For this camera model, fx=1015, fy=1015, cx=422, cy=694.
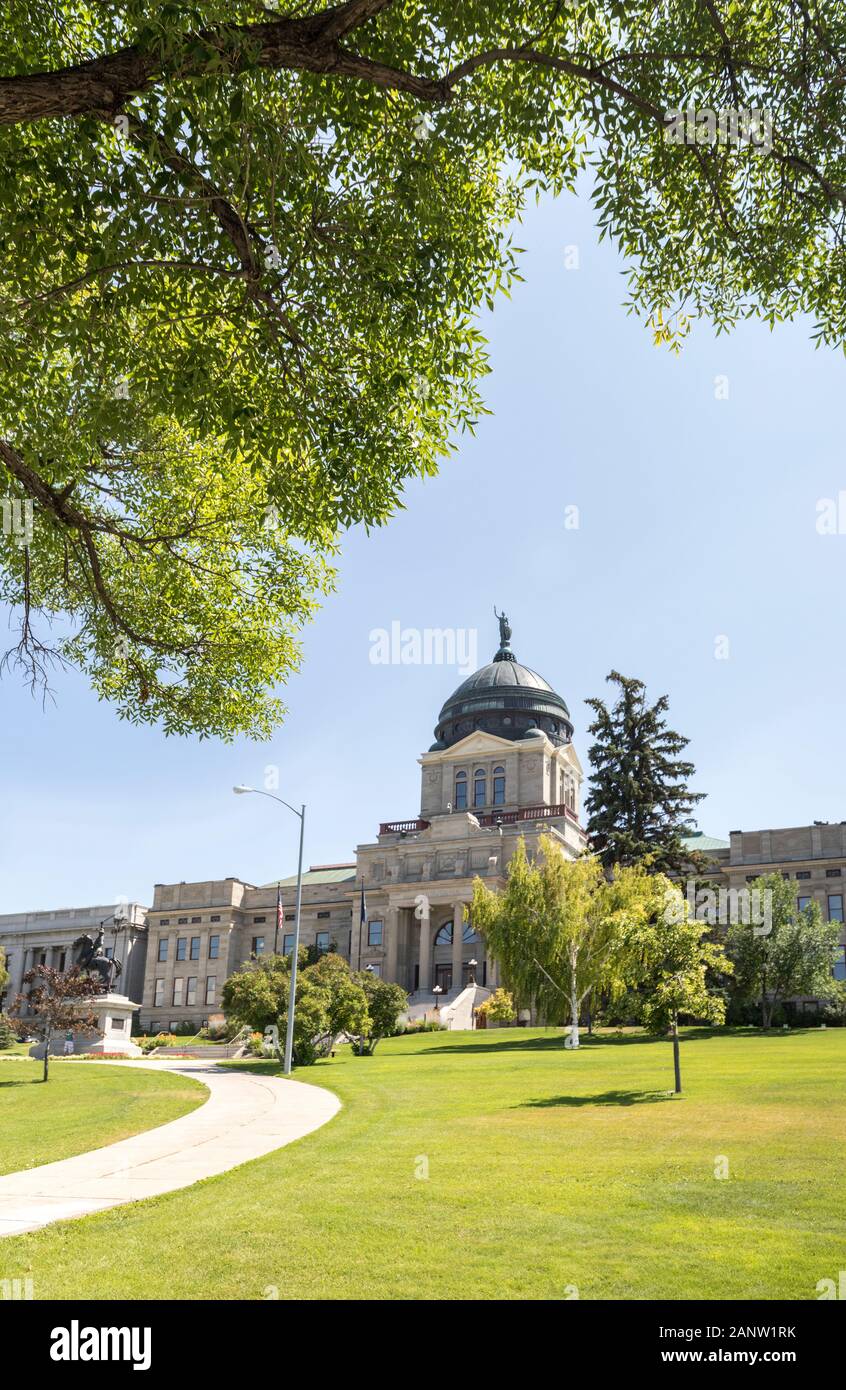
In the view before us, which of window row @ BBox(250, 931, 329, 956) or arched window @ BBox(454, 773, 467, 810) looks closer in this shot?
window row @ BBox(250, 931, 329, 956)

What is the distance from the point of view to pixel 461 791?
84062 mm

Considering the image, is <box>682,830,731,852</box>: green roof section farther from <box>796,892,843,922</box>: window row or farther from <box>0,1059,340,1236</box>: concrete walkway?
<box>0,1059,340,1236</box>: concrete walkway

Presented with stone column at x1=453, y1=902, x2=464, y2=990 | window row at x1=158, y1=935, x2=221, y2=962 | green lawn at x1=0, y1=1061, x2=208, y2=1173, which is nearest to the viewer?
green lawn at x1=0, y1=1061, x2=208, y2=1173

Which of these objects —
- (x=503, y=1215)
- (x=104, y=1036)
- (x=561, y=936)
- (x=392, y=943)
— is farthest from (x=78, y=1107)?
(x=392, y=943)

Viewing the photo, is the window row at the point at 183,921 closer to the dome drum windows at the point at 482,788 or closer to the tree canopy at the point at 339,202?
the dome drum windows at the point at 482,788

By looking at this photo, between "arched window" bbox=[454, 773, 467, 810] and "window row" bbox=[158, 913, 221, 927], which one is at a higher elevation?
"arched window" bbox=[454, 773, 467, 810]

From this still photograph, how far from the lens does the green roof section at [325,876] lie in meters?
90.0

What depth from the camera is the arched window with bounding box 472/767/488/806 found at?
272 feet

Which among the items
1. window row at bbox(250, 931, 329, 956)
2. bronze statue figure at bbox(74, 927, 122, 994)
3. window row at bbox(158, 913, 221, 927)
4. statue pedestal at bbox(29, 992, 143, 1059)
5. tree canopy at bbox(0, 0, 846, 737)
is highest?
tree canopy at bbox(0, 0, 846, 737)

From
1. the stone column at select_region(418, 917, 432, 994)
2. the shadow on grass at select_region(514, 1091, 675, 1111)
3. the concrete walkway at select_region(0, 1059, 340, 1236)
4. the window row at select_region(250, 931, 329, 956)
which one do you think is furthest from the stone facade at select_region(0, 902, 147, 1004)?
the shadow on grass at select_region(514, 1091, 675, 1111)

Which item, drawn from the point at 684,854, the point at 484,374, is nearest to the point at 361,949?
the point at 684,854

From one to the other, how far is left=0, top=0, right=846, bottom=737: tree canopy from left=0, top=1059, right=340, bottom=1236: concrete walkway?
762cm

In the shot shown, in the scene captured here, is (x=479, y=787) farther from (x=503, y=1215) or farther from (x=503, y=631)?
(x=503, y=1215)

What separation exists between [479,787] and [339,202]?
245 feet
